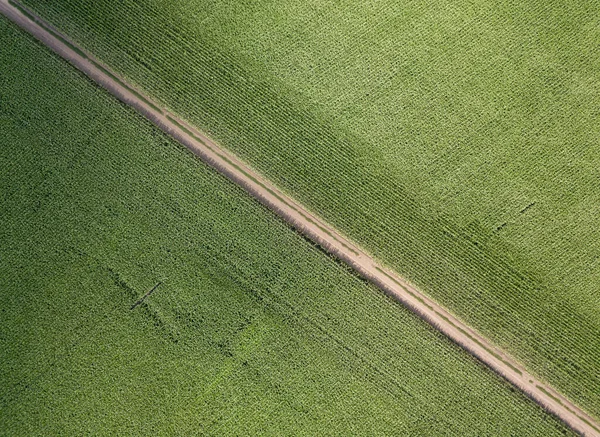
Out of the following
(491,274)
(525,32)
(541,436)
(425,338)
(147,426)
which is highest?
(525,32)

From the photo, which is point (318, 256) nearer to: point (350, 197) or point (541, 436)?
point (350, 197)

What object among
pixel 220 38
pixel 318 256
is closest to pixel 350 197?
pixel 318 256

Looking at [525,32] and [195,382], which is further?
[525,32]

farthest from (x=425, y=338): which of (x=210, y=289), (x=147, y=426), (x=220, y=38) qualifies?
(x=220, y=38)

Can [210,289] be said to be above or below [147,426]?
above

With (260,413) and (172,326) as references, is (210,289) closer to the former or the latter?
(172,326)

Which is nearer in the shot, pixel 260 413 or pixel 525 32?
pixel 260 413
